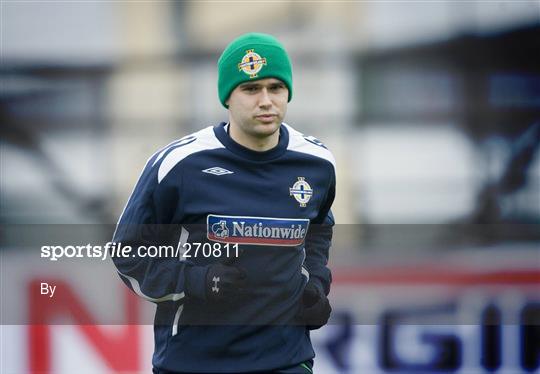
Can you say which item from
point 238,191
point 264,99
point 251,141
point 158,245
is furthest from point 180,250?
point 264,99

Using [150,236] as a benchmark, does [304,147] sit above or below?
above

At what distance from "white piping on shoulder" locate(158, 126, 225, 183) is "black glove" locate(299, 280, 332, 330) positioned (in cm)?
44

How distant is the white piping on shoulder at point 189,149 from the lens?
2.03 meters

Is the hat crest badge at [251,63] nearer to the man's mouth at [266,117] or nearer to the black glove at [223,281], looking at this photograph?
the man's mouth at [266,117]

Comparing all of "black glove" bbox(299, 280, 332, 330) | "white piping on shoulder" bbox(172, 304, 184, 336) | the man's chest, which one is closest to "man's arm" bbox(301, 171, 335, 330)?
"black glove" bbox(299, 280, 332, 330)

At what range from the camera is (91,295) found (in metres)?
2.72

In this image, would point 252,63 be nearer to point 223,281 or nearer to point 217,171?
point 217,171

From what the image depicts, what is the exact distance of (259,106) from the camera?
1.98m

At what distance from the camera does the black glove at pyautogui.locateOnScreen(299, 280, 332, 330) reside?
2.12m

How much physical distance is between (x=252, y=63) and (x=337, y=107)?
637 millimetres

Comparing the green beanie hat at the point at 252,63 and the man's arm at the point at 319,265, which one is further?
A: the man's arm at the point at 319,265

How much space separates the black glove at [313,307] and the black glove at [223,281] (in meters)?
0.20

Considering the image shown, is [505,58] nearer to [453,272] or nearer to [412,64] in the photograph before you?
[412,64]

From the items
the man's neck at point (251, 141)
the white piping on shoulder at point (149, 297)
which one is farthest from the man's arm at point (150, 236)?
the man's neck at point (251, 141)
